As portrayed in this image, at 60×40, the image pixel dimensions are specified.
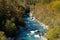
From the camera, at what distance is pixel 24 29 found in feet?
119

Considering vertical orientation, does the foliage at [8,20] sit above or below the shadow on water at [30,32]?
above

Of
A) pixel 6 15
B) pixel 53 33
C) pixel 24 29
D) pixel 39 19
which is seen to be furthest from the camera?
pixel 39 19

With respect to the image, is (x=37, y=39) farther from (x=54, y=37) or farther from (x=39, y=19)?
(x=39, y=19)

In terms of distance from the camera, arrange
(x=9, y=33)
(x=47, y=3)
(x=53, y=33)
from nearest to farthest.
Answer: (x=53, y=33)
(x=9, y=33)
(x=47, y=3)

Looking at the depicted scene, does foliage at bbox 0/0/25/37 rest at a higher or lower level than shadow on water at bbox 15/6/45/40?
higher

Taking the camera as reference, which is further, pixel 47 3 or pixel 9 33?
pixel 47 3

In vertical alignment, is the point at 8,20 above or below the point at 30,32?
above

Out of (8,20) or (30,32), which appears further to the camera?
(30,32)

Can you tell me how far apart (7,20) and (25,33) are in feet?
12.5

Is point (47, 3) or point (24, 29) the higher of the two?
point (47, 3)

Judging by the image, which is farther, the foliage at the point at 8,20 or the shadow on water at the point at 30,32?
the shadow on water at the point at 30,32

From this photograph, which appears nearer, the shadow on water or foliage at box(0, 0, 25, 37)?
foliage at box(0, 0, 25, 37)

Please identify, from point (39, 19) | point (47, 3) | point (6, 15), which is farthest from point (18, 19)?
point (47, 3)

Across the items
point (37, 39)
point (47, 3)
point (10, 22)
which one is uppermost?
point (47, 3)
